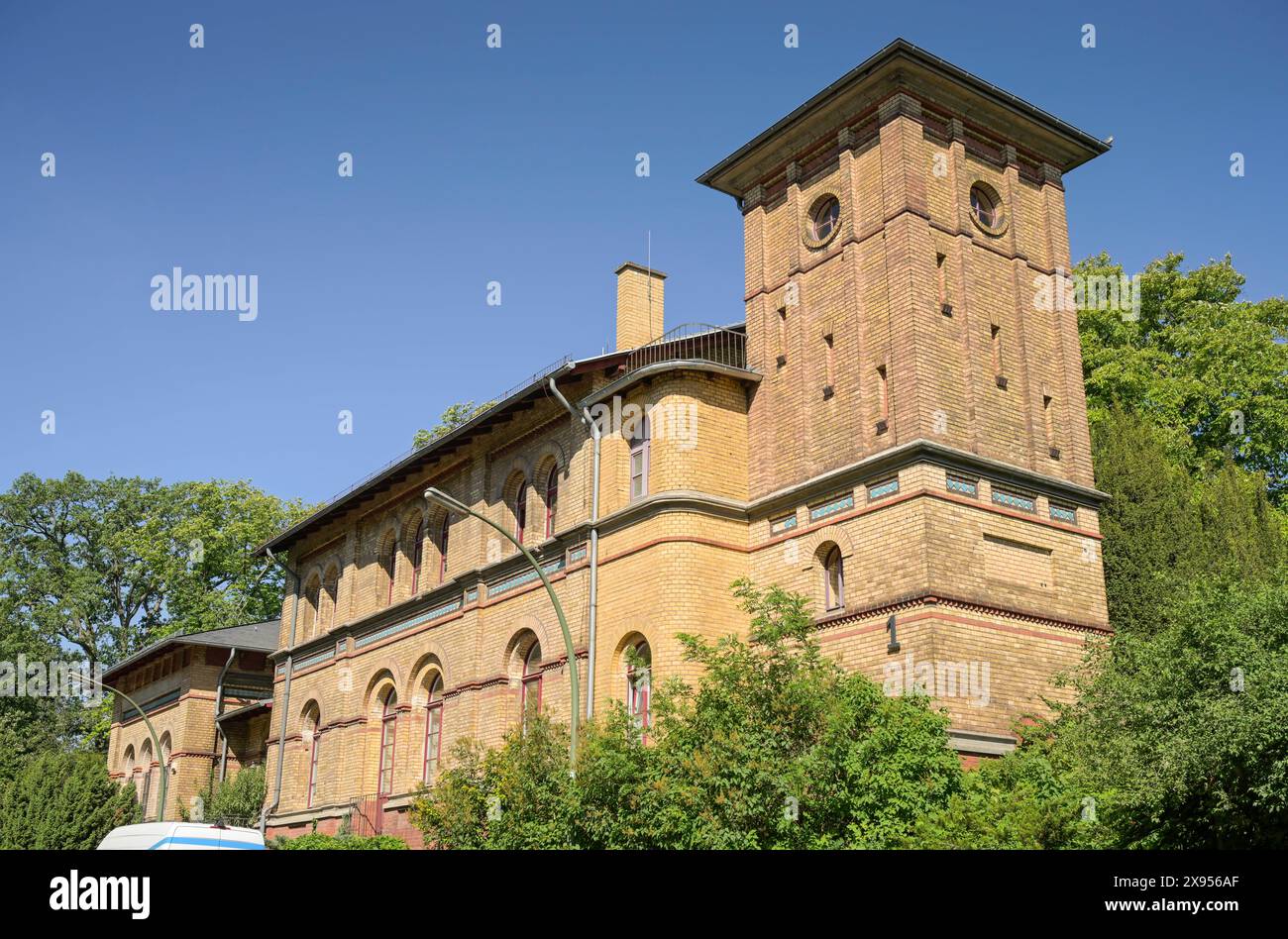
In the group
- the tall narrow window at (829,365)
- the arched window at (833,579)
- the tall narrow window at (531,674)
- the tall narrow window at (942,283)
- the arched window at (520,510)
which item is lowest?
the tall narrow window at (531,674)

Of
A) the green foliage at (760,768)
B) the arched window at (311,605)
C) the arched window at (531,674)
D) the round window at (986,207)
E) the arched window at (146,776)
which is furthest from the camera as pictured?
the arched window at (146,776)

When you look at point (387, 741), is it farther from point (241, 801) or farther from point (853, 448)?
point (853, 448)

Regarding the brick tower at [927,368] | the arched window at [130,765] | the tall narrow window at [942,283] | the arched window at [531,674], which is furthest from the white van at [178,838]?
the arched window at [130,765]

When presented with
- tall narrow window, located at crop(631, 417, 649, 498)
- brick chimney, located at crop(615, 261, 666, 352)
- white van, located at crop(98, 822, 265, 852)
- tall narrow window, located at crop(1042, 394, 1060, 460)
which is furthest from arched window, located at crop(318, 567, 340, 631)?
white van, located at crop(98, 822, 265, 852)

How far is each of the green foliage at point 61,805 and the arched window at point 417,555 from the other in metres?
11.3

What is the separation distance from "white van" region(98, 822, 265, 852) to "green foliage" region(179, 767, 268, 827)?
22.7 metres

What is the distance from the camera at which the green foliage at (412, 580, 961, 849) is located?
14.9m

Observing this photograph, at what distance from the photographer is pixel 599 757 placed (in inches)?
658

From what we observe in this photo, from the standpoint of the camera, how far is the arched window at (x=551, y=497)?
1091 inches

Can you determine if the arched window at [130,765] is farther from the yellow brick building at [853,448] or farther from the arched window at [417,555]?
the yellow brick building at [853,448]

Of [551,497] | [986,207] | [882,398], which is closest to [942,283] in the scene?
[882,398]

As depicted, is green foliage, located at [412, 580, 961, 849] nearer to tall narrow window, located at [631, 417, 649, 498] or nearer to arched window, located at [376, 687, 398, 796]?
tall narrow window, located at [631, 417, 649, 498]
